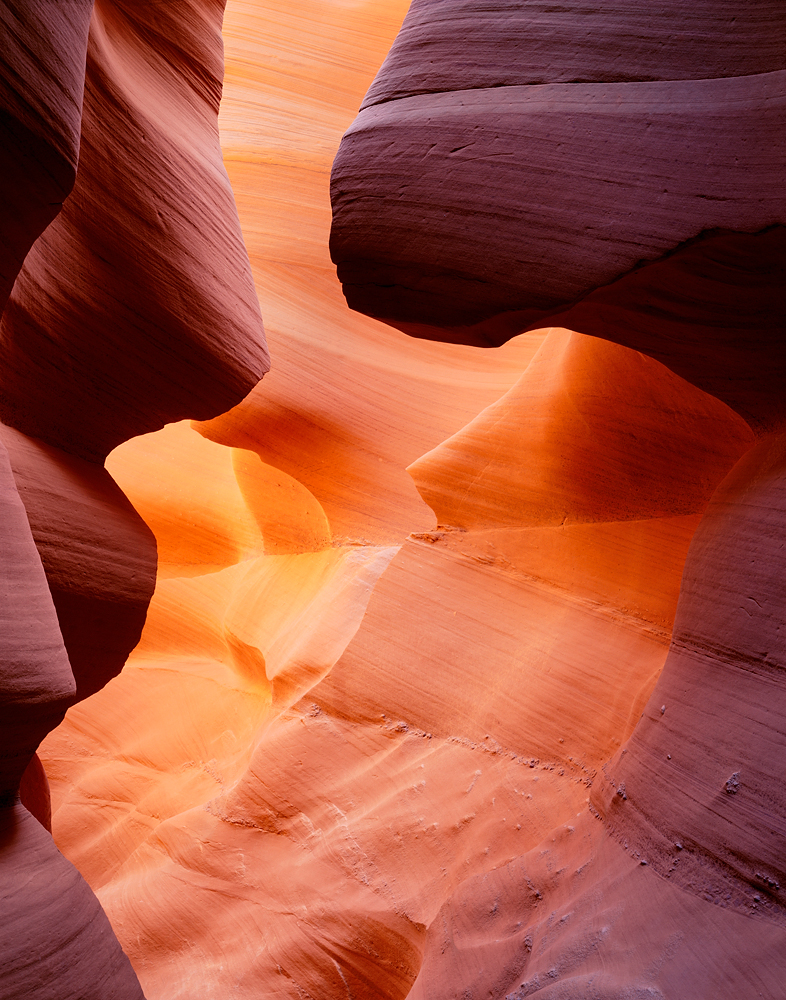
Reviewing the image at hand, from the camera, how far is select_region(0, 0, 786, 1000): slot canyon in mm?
2168

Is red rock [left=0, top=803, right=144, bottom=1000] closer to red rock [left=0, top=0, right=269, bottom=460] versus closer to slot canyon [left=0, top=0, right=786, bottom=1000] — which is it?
slot canyon [left=0, top=0, right=786, bottom=1000]

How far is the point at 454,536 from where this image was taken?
172 inches

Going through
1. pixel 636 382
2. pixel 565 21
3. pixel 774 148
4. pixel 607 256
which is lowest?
pixel 636 382

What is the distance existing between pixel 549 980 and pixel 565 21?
2.92 meters

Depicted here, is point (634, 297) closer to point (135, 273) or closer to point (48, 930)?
point (135, 273)

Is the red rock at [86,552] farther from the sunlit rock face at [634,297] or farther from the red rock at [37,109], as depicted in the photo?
the sunlit rock face at [634,297]

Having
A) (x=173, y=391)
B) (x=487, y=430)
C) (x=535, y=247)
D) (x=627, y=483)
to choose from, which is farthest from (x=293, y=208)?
(x=535, y=247)

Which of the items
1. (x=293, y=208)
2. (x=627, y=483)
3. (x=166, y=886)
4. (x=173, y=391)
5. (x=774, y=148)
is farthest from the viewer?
(x=293, y=208)

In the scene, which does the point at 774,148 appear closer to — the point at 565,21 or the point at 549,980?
the point at 565,21

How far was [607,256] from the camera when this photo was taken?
2268 mm

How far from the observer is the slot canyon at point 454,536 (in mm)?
2168

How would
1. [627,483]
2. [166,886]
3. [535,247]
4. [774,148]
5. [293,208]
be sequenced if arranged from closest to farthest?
[774,148] → [535,247] → [627,483] → [166,886] → [293,208]

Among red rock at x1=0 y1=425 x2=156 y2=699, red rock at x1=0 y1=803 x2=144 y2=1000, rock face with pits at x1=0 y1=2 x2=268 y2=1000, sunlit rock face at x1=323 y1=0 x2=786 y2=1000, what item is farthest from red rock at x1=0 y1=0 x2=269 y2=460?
red rock at x1=0 y1=803 x2=144 y2=1000

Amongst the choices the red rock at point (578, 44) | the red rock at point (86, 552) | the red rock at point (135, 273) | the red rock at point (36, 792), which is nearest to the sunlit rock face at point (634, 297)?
the red rock at point (578, 44)
